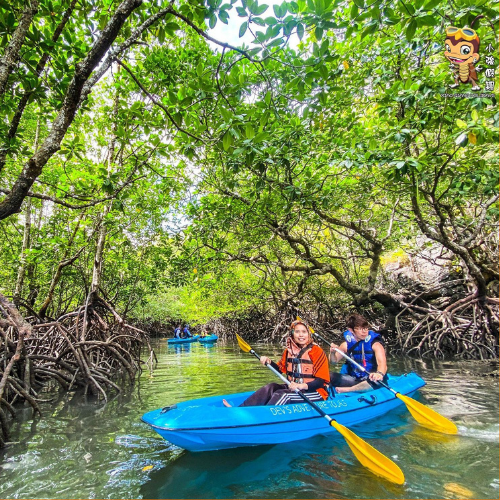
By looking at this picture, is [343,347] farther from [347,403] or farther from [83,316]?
[83,316]

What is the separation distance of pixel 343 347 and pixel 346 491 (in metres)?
2.88

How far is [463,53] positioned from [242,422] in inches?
183

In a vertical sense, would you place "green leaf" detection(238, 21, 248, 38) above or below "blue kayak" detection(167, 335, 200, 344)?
above

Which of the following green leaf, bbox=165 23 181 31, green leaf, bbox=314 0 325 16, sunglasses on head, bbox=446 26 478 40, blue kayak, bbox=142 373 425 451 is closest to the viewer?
green leaf, bbox=314 0 325 16

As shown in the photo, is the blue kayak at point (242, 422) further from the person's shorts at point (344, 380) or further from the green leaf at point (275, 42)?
the green leaf at point (275, 42)

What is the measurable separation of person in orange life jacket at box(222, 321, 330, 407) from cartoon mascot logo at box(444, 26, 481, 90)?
3576 millimetres

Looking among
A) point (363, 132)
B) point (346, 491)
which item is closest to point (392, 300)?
point (363, 132)

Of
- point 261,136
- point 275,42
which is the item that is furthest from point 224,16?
point 261,136

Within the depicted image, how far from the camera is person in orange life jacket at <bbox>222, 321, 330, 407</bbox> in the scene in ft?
13.4

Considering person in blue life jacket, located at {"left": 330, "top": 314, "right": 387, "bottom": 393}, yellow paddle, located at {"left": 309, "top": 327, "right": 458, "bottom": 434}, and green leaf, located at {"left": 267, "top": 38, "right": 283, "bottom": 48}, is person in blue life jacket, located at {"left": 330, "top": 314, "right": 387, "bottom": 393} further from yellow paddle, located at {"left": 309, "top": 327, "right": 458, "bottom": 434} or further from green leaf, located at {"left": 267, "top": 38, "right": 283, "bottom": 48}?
green leaf, located at {"left": 267, "top": 38, "right": 283, "bottom": 48}

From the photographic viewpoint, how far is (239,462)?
323 centimetres

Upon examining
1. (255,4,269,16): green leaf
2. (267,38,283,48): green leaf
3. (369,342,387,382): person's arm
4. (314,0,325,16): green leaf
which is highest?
(255,4,269,16): green leaf

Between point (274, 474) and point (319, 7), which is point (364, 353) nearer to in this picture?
point (274, 474)

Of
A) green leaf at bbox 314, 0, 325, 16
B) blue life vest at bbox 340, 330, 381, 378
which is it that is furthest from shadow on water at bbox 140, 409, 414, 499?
green leaf at bbox 314, 0, 325, 16
